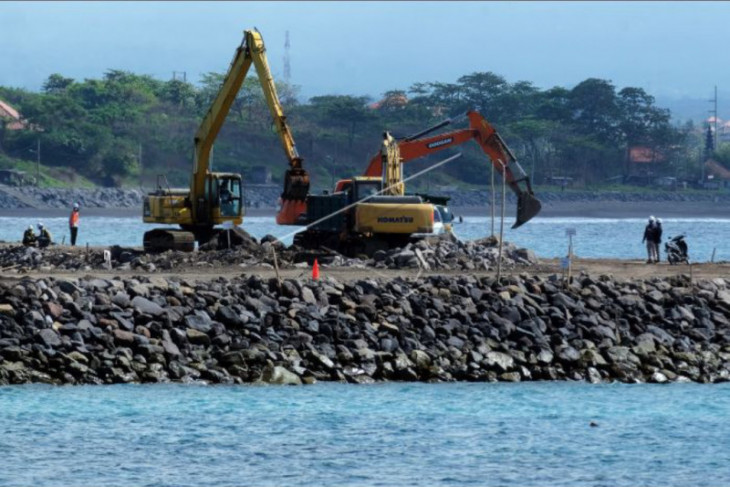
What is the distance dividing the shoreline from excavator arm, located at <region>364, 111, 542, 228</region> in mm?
71341

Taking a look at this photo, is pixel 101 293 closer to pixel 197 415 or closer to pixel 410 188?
pixel 197 415

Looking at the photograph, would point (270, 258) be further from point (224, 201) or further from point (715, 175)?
point (715, 175)

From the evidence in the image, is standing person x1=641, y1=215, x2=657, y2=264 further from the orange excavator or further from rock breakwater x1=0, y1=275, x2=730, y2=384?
rock breakwater x1=0, y1=275, x2=730, y2=384

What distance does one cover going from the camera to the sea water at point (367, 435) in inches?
1019

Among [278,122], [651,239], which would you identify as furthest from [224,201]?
[651,239]

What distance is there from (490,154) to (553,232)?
4810 cm

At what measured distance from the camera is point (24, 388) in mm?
30406

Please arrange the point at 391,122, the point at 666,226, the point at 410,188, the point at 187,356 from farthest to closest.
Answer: the point at 391,122 < the point at 410,188 < the point at 666,226 < the point at 187,356

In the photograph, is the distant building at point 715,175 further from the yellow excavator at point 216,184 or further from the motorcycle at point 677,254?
the motorcycle at point 677,254

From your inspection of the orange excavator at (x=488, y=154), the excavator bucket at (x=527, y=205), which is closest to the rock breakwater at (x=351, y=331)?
the orange excavator at (x=488, y=154)

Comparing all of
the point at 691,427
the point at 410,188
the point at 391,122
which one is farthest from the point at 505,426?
the point at 391,122

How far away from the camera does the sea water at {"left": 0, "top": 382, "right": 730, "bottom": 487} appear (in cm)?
2588

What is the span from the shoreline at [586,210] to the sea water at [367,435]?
310 ft

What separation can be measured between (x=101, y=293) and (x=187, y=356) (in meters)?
3.01
